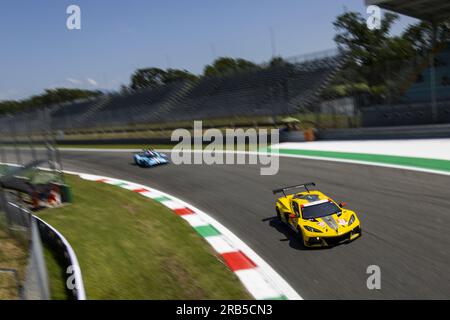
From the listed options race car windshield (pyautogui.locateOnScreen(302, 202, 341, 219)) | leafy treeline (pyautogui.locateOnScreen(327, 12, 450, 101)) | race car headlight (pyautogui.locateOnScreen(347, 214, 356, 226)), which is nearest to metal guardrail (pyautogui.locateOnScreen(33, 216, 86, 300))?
race car windshield (pyautogui.locateOnScreen(302, 202, 341, 219))

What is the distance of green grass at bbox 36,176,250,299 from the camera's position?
24.7 feet

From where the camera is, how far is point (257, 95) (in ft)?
121

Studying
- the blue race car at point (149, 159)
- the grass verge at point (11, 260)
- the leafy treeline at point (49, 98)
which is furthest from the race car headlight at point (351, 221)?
the leafy treeline at point (49, 98)

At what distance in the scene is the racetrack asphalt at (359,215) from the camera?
7.36 meters

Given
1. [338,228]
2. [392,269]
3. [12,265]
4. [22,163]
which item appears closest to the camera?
[392,269]

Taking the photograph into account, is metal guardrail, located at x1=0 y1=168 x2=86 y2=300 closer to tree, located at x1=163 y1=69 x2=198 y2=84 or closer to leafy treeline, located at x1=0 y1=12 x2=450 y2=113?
leafy treeline, located at x1=0 y1=12 x2=450 y2=113

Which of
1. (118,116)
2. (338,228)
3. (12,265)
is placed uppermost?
(118,116)

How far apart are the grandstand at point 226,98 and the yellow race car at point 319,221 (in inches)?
495

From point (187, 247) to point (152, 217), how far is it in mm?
2941

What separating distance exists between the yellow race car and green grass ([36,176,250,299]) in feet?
6.26
